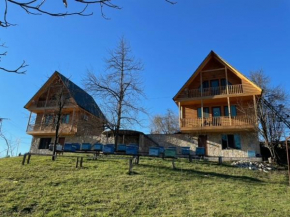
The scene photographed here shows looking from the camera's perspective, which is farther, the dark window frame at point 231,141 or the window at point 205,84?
the window at point 205,84

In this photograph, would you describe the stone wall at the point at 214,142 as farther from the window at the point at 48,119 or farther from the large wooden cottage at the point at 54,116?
the window at the point at 48,119

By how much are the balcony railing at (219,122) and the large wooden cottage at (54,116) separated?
836 centimetres

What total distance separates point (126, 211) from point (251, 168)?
10.5 m

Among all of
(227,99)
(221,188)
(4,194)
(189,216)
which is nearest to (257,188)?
(221,188)

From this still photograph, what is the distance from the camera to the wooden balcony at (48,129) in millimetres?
23812

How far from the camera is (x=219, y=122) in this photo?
19.7m

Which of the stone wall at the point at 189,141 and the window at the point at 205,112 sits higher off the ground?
the window at the point at 205,112

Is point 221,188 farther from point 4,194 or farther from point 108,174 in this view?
point 4,194

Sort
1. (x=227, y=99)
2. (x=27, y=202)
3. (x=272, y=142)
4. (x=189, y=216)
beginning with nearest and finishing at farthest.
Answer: (x=189, y=216) → (x=27, y=202) → (x=272, y=142) → (x=227, y=99)

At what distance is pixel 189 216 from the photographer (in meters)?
6.74

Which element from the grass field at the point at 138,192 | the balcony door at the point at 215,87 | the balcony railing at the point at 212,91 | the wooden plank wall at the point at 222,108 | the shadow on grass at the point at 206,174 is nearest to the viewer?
the grass field at the point at 138,192

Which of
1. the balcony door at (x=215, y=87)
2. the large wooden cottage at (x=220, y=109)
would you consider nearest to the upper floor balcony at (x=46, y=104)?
the large wooden cottage at (x=220, y=109)

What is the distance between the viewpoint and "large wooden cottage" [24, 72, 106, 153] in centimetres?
2373

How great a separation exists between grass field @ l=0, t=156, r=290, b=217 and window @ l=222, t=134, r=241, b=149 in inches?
250
